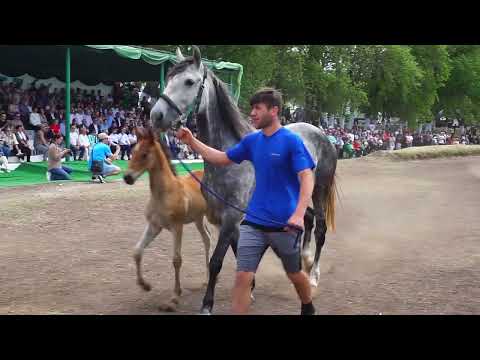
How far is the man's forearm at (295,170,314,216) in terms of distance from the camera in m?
3.78

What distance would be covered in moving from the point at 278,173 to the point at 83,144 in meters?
15.5

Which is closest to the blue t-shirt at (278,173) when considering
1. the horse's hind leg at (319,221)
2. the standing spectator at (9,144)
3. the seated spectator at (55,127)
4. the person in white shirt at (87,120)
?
the horse's hind leg at (319,221)

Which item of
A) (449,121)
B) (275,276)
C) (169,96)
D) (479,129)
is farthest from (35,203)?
(449,121)

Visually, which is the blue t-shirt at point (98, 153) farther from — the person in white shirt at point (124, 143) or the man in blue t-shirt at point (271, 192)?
the man in blue t-shirt at point (271, 192)

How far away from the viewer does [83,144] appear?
60.4 feet

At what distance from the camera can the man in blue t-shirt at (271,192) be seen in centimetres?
391

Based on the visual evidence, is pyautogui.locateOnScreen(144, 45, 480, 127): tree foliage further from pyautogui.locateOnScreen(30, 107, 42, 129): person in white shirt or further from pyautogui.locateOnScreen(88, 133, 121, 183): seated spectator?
pyautogui.locateOnScreen(88, 133, 121, 183): seated spectator

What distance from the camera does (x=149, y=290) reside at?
18.2ft

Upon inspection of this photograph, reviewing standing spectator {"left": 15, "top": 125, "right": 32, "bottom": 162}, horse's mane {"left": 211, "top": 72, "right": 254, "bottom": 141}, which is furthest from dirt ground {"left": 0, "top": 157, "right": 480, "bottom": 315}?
standing spectator {"left": 15, "top": 125, "right": 32, "bottom": 162}

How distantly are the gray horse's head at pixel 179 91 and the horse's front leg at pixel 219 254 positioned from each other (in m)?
1.03

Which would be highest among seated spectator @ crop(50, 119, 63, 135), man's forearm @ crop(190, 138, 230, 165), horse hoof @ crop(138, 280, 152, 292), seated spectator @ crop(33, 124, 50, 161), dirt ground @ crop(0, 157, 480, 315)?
man's forearm @ crop(190, 138, 230, 165)

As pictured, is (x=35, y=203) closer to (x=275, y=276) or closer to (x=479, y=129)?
(x=275, y=276)

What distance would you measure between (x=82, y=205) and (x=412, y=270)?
672 cm

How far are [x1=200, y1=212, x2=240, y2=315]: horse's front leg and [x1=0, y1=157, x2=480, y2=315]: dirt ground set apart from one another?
28 cm
